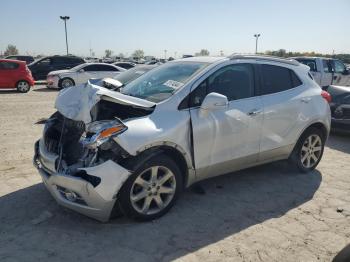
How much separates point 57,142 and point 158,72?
1624 mm

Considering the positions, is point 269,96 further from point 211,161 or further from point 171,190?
point 171,190

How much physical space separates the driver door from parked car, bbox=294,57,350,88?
9.86 m

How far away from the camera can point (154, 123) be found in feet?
12.2

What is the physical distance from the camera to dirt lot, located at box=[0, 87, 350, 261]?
3309mm

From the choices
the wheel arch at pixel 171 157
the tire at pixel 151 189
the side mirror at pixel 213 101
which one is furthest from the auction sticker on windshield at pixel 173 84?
the tire at pixel 151 189

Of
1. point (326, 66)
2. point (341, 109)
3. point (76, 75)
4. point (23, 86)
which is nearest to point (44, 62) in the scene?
point (76, 75)

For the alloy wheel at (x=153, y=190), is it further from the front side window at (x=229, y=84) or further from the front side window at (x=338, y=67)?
the front side window at (x=338, y=67)

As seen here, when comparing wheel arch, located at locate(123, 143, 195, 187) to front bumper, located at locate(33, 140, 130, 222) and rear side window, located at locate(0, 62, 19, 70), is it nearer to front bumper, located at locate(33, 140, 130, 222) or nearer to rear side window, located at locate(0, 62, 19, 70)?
front bumper, located at locate(33, 140, 130, 222)

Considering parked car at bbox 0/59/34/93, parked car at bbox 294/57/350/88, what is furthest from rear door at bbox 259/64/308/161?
parked car at bbox 0/59/34/93

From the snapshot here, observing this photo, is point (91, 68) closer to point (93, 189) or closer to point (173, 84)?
point (173, 84)

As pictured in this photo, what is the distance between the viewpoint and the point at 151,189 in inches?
149

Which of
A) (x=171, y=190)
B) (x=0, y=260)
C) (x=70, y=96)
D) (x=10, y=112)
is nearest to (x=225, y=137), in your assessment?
(x=171, y=190)

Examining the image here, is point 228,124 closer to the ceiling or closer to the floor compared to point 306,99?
closer to the floor

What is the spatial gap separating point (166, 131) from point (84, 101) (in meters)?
0.94
